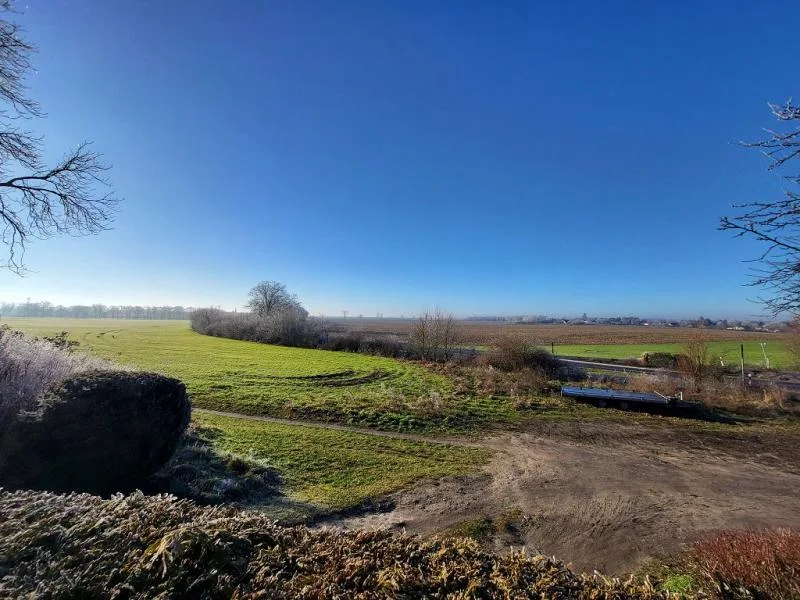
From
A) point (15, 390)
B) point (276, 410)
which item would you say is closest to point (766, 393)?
point (276, 410)

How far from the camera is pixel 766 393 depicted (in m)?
19.0

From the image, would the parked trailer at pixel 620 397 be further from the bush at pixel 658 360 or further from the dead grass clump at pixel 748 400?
the bush at pixel 658 360

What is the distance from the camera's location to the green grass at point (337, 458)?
817cm

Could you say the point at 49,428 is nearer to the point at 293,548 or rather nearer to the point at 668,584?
the point at 293,548

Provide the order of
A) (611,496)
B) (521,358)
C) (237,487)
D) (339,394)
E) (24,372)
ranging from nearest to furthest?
(237,487) → (611,496) → (24,372) → (339,394) → (521,358)

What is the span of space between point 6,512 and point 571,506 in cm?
836

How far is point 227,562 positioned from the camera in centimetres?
149

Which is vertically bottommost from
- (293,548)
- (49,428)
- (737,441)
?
(737,441)

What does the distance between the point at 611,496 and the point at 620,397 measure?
11.0 metres

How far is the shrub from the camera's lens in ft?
23.9

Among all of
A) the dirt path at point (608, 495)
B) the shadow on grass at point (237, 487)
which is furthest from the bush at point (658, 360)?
the shadow on grass at point (237, 487)

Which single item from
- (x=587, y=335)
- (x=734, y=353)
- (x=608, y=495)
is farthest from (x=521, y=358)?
(x=587, y=335)

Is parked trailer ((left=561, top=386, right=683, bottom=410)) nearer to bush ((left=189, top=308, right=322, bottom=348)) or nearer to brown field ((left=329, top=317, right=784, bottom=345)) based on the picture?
brown field ((left=329, top=317, right=784, bottom=345))

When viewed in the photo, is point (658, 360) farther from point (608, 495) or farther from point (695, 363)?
point (608, 495)
